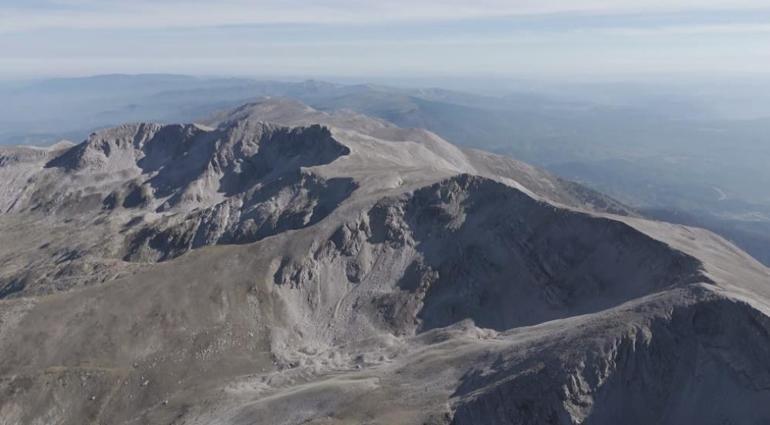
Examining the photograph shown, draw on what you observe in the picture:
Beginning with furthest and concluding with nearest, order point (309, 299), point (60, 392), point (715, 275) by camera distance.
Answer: point (309, 299) < point (60, 392) < point (715, 275)

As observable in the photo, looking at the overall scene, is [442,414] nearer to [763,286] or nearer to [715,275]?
[715,275]

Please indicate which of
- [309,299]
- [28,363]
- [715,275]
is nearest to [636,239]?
[715,275]

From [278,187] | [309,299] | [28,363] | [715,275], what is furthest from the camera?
[278,187]

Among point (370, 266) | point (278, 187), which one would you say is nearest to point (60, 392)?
point (370, 266)

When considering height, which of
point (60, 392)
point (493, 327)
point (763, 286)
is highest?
point (763, 286)

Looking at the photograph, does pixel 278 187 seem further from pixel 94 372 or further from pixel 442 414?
pixel 442 414

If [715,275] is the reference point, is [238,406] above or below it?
below

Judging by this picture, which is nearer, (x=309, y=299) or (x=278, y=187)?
(x=309, y=299)
